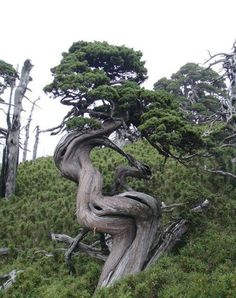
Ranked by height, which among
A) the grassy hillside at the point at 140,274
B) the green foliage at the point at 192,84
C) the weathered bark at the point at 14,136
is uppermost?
the green foliage at the point at 192,84

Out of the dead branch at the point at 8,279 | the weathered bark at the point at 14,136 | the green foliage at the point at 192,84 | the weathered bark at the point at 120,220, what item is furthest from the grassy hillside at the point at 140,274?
the green foliage at the point at 192,84

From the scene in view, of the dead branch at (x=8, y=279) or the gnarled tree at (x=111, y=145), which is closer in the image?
the gnarled tree at (x=111, y=145)

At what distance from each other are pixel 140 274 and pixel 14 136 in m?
12.0

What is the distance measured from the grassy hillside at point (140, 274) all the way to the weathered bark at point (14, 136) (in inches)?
29.3

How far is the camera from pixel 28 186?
68.3 feet

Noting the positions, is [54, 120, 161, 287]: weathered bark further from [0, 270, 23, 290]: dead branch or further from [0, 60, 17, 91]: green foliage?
[0, 60, 17, 91]: green foliage

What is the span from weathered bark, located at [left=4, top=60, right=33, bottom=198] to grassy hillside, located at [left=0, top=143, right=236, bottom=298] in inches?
29.3

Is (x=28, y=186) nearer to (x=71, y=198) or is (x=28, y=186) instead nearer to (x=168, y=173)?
(x=71, y=198)

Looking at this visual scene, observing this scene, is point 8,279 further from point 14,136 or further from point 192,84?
point 192,84

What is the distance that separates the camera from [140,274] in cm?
1127

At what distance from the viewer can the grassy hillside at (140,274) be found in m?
10.6

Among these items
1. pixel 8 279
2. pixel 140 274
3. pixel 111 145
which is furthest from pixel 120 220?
pixel 8 279

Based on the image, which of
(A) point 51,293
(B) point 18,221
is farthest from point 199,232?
(B) point 18,221

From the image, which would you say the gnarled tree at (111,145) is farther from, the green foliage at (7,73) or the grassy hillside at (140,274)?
the green foliage at (7,73)
